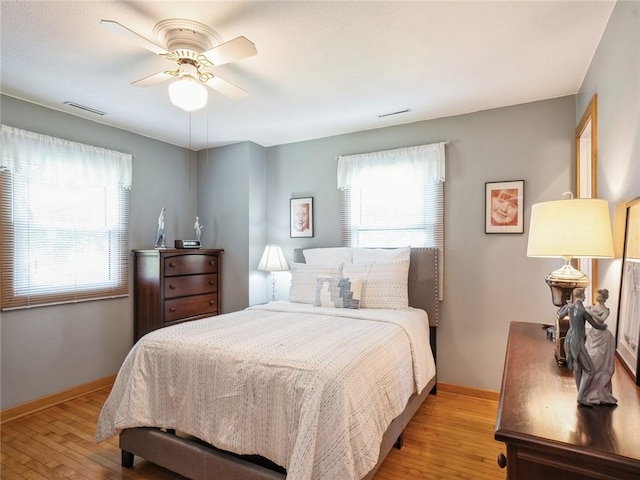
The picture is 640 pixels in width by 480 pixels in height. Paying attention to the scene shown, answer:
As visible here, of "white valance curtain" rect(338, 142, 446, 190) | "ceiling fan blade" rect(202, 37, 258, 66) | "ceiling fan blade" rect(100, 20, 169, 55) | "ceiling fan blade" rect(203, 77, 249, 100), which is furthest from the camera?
"white valance curtain" rect(338, 142, 446, 190)

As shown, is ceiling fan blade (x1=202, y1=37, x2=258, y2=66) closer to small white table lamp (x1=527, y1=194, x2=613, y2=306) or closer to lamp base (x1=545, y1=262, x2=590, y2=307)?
small white table lamp (x1=527, y1=194, x2=613, y2=306)

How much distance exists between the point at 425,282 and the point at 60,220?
333cm

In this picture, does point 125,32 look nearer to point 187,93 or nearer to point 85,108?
point 187,93

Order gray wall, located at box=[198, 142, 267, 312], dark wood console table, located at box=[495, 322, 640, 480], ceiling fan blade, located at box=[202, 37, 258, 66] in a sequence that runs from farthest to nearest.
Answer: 1. gray wall, located at box=[198, 142, 267, 312]
2. ceiling fan blade, located at box=[202, 37, 258, 66]
3. dark wood console table, located at box=[495, 322, 640, 480]

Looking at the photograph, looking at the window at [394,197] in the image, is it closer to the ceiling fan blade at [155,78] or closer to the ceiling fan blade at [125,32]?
the ceiling fan blade at [155,78]

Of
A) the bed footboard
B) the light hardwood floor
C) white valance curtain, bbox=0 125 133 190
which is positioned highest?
white valance curtain, bbox=0 125 133 190

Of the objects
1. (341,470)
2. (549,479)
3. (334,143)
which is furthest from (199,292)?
(549,479)

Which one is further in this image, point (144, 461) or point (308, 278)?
point (308, 278)

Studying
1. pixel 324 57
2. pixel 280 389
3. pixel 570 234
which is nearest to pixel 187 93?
pixel 324 57

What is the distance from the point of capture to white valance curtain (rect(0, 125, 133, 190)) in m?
2.84

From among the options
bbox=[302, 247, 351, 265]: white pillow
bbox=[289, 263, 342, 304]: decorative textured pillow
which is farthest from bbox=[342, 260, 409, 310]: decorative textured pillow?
bbox=[302, 247, 351, 265]: white pillow

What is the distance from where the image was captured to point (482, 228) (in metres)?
3.16

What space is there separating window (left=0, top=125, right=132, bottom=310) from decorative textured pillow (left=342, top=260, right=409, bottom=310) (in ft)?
8.09

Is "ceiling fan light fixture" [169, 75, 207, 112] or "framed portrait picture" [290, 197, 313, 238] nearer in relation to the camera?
"ceiling fan light fixture" [169, 75, 207, 112]
